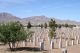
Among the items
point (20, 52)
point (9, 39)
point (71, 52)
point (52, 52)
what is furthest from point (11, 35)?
point (71, 52)

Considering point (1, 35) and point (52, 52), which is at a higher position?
point (1, 35)

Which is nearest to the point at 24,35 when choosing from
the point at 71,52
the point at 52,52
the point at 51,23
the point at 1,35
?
the point at 1,35

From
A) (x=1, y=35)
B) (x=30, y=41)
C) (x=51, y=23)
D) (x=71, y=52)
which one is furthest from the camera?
(x=51, y=23)

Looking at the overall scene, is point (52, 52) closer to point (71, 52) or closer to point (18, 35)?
point (71, 52)

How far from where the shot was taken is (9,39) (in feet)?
74.3

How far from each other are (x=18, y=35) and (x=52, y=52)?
3832mm

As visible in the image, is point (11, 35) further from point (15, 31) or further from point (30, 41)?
point (30, 41)

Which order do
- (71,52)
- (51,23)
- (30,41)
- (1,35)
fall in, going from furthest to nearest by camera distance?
(51,23)
(30,41)
(1,35)
(71,52)

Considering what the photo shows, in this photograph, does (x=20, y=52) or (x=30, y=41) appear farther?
(x=30, y=41)

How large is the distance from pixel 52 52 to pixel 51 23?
17367 millimetres

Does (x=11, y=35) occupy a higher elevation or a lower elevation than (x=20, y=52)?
higher

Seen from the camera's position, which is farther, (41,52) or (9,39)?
(9,39)

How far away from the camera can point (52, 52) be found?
20797mm

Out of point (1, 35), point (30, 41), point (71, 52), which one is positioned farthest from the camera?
point (30, 41)
